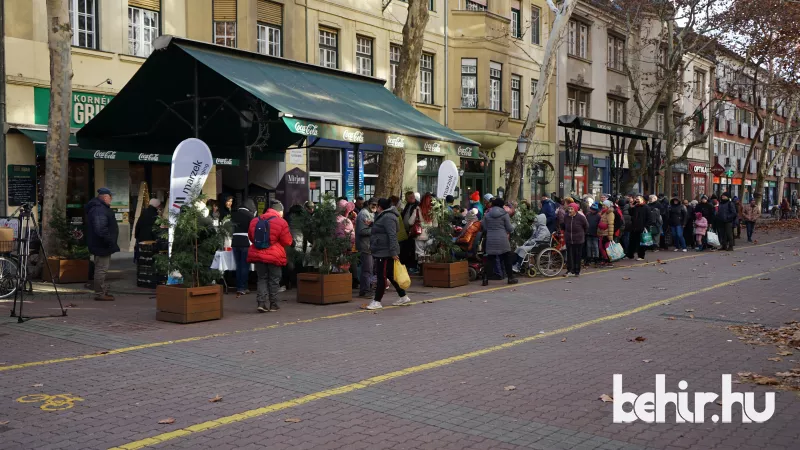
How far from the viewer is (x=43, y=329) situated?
10.4m

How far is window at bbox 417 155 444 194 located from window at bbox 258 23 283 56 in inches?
317

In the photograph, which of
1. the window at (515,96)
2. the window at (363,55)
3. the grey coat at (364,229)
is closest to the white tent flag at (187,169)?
the grey coat at (364,229)

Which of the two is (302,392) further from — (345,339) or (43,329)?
(43,329)

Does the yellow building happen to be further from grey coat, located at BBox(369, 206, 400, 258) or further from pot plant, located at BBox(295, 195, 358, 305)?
grey coat, located at BBox(369, 206, 400, 258)

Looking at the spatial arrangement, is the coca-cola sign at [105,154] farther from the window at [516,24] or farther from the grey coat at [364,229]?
the window at [516,24]

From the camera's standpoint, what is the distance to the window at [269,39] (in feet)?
77.5

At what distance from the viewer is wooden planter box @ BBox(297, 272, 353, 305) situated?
12953 millimetres

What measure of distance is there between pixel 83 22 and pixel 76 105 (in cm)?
212

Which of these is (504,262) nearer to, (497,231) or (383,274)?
(497,231)

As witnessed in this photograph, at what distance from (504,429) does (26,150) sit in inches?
611

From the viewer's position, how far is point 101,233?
42.3 ft

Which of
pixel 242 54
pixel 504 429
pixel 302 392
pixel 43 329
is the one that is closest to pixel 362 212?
pixel 242 54

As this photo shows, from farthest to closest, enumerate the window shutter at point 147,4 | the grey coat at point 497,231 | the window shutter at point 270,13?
1. the window shutter at point 270,13
2. the window shutter at point 147,4
3. the grey coat at point 497,231

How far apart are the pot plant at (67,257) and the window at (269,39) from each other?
9858 millimetres
